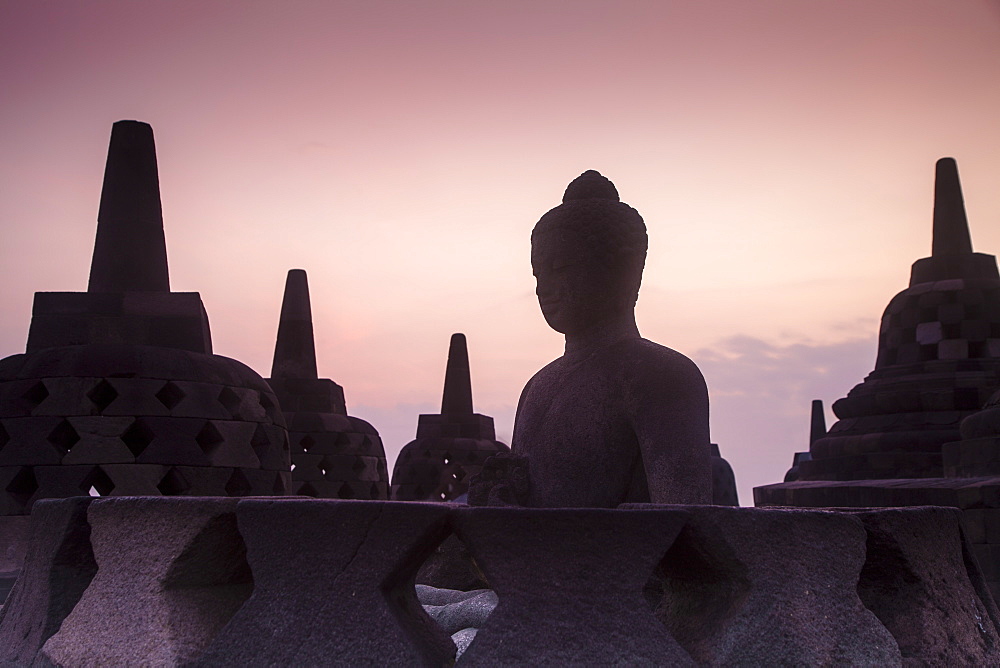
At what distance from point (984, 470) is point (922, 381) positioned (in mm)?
3674

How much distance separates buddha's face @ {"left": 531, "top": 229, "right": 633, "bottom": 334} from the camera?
154 inches

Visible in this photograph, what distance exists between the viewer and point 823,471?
11820mm

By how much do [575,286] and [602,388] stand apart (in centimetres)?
52

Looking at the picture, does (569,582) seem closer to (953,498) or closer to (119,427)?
(119,427)

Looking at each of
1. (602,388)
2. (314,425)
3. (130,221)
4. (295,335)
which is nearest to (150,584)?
(602,388)

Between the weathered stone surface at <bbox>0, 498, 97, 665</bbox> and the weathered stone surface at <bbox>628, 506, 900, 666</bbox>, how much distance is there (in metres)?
1.98

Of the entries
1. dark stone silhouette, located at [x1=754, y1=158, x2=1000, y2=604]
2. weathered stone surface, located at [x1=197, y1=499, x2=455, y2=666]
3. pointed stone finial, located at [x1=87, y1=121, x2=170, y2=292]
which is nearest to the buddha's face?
weathered stone surface, located at [x1=197, y1=499, x2=455, y2=666]

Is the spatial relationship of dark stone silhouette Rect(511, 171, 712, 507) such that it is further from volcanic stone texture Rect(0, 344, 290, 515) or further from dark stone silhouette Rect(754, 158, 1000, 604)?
dark stone silhouette Rect(754, 158, 1000, 604)

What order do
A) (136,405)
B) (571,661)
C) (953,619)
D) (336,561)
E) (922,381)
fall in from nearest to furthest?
1. (571,661)
2. (336,561)
3. (953,619)
4. (136,405)
5. (922,381)

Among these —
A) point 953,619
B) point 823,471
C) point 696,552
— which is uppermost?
point 696,552

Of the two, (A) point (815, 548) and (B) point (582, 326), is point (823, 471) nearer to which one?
(B) point (582, 326)

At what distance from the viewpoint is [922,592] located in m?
2.87

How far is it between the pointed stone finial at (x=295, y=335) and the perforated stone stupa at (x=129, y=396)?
5.27m

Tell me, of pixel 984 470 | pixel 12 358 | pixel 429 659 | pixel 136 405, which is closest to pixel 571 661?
pixel 429 659
